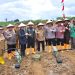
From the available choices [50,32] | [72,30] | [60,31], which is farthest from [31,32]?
[72,30]

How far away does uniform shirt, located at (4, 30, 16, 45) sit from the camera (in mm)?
18344

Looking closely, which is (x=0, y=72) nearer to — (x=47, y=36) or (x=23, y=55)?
(x=23, y=55)

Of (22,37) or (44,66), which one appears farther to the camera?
(22,37)

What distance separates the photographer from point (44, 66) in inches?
690

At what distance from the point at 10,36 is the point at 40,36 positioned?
173cm

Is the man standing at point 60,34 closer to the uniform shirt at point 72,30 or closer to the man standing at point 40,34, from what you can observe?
the uniform shirt at point 72,30

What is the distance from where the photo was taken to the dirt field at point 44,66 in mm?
16469

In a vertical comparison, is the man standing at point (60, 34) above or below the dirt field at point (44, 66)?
above

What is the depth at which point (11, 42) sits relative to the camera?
18.5 metres

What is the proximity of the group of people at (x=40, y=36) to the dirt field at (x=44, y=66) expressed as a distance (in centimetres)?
57

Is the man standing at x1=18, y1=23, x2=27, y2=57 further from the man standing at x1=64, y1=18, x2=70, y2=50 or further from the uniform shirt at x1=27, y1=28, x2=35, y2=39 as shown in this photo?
the man standing at x1=64, y1=18, x2=70, y2=50

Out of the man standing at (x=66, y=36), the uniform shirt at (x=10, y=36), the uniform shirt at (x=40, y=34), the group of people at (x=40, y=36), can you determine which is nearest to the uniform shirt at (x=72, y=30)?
the group of people at (x=40, y=36)

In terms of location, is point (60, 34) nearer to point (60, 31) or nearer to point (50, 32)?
point (60, 31)

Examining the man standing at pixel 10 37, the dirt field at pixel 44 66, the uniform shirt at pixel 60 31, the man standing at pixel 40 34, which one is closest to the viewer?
the dirt field at pixel 44 66
